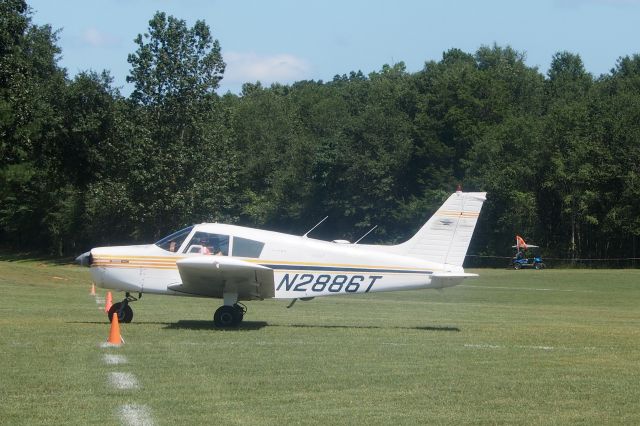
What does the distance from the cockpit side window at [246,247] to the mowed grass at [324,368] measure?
1.34 metres

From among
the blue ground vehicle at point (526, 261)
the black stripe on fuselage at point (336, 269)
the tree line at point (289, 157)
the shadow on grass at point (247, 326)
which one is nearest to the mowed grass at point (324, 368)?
the shadow on grass at point (247, 326)

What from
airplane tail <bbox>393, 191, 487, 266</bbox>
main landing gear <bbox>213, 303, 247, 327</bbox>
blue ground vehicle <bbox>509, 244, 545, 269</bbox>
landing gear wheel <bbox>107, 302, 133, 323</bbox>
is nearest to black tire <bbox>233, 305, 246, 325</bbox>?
main landing gear <bbox>213, 303, 247, 327</bbox>

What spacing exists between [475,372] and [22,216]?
84.5 m

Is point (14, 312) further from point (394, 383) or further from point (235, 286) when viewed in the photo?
point (394, 383)

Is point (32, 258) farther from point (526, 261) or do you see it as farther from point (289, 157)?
point (526, 261)

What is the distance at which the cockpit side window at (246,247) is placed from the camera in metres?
17.4

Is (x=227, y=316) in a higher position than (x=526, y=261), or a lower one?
higher

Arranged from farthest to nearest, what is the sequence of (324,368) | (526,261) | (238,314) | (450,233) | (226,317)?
1. (526,261)
2. (450,233)
3. (238,314)
4. (226,317)
5. (324,368)

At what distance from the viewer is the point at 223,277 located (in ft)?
56.2

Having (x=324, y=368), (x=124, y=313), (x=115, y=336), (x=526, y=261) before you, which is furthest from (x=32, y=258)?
(x=324, y=368)

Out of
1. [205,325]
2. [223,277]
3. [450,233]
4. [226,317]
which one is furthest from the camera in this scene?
[205,325]

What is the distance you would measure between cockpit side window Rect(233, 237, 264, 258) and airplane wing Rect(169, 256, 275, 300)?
347mm

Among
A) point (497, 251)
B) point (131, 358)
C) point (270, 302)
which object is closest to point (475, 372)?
point (131, 358)

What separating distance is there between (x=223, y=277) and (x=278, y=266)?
104cm
